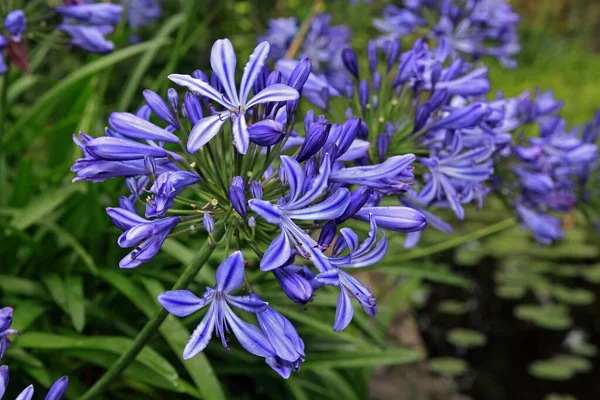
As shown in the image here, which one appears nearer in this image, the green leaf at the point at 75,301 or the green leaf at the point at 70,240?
the green leaf at the point at 75,301

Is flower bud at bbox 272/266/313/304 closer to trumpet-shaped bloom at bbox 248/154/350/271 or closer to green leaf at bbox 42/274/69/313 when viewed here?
trumpet-shaped bloom at bbox 248/154/350/271

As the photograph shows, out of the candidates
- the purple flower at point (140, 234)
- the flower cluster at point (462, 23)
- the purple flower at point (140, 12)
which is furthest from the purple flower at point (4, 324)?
the purple flower at point (140, 12)

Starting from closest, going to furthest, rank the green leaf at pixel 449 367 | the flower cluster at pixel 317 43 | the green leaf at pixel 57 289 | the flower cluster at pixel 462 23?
the green leaf at pixel 57 289, the flower cluster at pixel 462 23, the flower cluster at pixel 317 43, the green leaf at pixel 449 367

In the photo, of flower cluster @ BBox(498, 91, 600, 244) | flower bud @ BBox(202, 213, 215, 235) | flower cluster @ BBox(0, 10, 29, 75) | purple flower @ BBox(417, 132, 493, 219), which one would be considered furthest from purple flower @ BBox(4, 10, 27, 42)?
flower cluster @ BBox(498, 91, 600, 244)

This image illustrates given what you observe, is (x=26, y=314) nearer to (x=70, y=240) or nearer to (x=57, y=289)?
(x=57, y=289)

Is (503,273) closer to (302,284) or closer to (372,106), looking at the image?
(372,106)

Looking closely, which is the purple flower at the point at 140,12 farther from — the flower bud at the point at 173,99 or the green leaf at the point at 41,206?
the flower bud at the point at 173,99

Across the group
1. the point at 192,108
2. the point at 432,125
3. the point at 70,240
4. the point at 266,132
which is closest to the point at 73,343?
the point at 70,240
